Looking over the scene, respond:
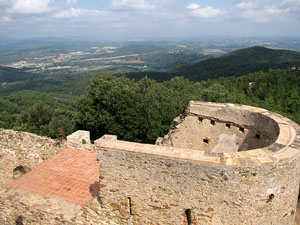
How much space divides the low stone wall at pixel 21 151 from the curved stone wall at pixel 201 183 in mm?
4968

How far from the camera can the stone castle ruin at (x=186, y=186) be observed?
4.57 m

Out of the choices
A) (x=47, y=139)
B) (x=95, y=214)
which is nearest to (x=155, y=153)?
(x=95, y=214)

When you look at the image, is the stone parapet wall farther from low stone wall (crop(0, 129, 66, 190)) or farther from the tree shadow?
low stone wall (crop(0, 129, 66, 190))

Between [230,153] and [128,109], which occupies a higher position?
[230,153]

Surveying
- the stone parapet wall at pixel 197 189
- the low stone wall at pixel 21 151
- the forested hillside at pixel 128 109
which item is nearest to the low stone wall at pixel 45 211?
the stone parapet wall at pixel 197 189

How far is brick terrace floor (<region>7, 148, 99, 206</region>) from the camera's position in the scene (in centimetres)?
709

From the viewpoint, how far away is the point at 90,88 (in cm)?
1917

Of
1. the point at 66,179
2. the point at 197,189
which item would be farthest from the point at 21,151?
the point at 197,189

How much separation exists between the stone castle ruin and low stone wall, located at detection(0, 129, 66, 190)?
6.51ft

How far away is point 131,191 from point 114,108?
40.2ft

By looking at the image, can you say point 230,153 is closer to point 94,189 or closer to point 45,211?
point 94,189

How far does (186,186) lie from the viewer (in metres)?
4.88

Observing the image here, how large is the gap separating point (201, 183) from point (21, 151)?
838 cm

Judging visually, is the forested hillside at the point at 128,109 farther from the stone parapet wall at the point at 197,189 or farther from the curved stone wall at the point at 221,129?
the stone parapet wall at the point at 197,189
